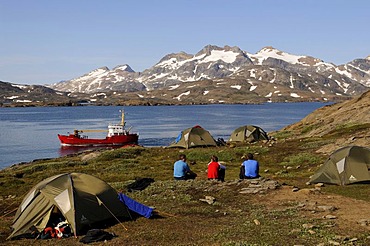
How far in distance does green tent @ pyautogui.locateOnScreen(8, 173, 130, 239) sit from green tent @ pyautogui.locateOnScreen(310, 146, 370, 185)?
1438cm

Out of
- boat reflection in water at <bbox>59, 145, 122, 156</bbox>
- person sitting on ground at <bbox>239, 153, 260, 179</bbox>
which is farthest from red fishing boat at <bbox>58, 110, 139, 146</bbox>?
person sitting on ground at <bbox>239, 153, 260, 179</bbox>

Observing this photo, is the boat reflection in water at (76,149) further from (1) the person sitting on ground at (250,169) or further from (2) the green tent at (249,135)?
(1) the person sitting on ground at (250,169)

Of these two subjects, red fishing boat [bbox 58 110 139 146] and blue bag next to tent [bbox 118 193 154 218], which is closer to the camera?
blue bag next to tent [bbox 118 193 154 218]

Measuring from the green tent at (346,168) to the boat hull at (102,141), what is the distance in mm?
67506

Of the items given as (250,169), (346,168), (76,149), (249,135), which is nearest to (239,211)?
(250,169)

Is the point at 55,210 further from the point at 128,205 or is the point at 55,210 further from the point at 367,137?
the point at 367,137

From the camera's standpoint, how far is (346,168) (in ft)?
94.9

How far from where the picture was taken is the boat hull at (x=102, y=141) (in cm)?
9412

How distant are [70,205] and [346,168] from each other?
17.9 meters

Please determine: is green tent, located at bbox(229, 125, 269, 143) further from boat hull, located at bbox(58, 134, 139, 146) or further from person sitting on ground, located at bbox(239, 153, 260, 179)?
boat hull, located at bbox(58, 134, 139, 146)

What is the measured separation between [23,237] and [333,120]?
55.8m

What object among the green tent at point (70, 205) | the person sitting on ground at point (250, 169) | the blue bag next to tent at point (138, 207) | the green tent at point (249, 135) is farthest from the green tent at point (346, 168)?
the green tent at point (249, 135)

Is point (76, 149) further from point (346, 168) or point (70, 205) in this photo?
point (70, 205)

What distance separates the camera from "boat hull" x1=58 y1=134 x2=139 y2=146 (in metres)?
94.1
